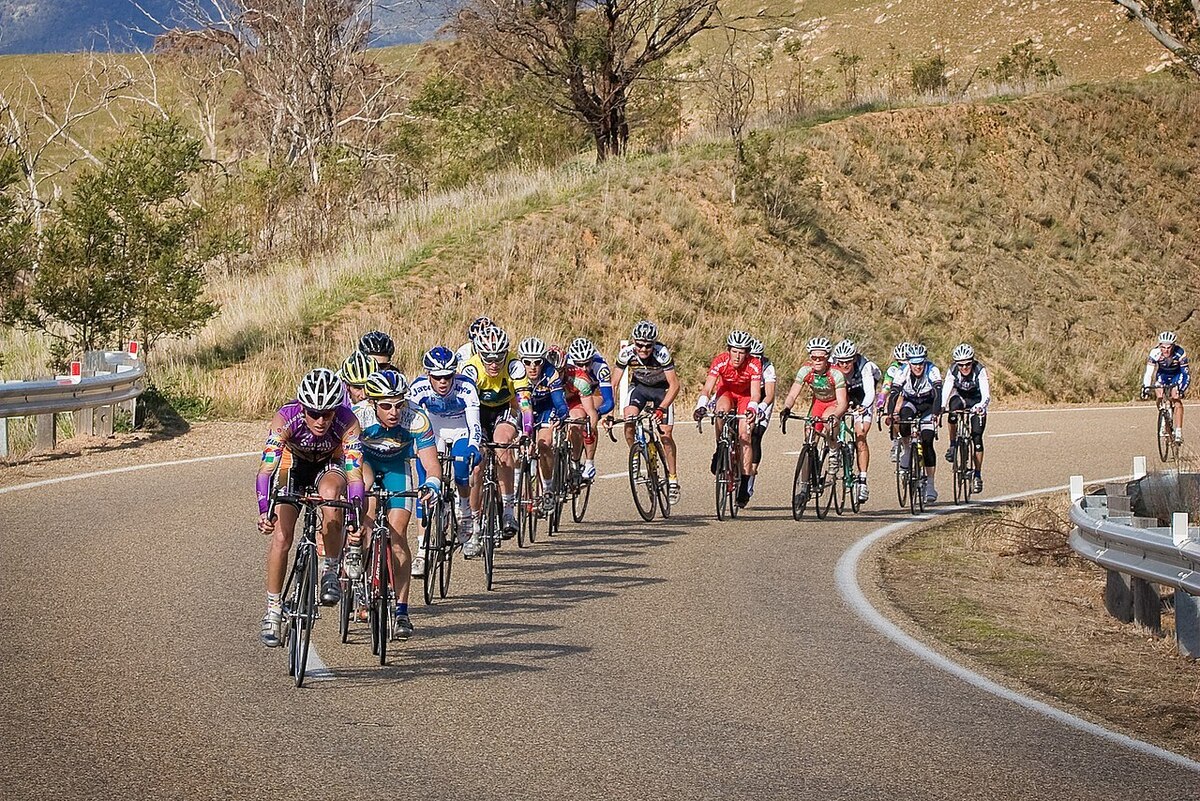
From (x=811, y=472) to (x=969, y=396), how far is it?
3.31 metres

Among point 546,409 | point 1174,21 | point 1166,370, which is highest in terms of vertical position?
point 1174,21

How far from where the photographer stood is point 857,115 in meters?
47.1

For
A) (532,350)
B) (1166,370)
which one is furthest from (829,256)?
(532,350)

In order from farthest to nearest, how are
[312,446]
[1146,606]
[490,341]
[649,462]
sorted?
1. [649,462]
2. [490,341]
3. [1146,606]
4. [312,446]

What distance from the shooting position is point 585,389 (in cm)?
1568

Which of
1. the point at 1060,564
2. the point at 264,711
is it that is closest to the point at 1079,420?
the point at 1060,564

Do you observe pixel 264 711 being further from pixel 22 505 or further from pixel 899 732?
pixel 22 505

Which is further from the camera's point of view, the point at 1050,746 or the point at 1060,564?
the point at 1060,564

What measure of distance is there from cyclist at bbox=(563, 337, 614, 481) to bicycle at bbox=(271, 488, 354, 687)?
22.5 feet

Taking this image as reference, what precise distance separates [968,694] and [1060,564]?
21.6 ft

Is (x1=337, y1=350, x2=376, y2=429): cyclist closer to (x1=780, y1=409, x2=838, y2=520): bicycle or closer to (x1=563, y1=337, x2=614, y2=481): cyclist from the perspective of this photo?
(x1=563, y1=337, x2=614, y2=481): cyclist

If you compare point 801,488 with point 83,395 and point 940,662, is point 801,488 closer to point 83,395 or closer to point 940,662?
point 940,662

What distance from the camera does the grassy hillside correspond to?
104ft

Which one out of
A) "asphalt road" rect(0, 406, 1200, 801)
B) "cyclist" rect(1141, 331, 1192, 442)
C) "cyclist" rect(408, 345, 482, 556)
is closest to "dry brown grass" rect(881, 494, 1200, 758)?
"asphalt road" rect(0, 406, 1200, 801)
